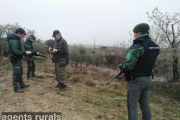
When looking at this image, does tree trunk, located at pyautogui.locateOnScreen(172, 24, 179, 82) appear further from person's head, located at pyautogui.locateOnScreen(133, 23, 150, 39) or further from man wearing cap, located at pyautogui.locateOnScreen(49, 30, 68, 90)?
man wearing cap, located at pyautogui.locateOnScreen(49, 30, 68, 90)

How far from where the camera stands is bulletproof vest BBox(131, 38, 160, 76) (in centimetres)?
218

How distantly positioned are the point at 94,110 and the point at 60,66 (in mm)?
1940

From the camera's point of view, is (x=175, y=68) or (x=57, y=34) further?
(x=175, y=68)

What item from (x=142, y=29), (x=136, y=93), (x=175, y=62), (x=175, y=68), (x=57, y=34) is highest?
(x=57, y=34)

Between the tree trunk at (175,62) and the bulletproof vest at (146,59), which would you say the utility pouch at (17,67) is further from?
the tree trunk at (175,62)

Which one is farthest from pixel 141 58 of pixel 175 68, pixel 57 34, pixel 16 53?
pixel 175 68

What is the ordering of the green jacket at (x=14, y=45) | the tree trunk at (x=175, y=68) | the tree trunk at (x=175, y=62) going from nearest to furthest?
the green jacket at (x=14, y=45), the tree trunk at (x=175, y=62), the tree trunk at (x=175, y=68)

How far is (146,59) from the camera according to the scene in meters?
2.20

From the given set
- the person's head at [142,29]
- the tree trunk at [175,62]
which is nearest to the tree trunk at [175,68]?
the tree trunk at [175,62]

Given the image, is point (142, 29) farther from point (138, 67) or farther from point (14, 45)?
point (14, 45)

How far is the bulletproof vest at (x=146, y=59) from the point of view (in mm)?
2177

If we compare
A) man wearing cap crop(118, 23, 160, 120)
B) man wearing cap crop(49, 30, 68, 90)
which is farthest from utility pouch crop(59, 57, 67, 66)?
man wearing cap crop(118, 23, 160, 120)

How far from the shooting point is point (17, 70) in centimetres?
379

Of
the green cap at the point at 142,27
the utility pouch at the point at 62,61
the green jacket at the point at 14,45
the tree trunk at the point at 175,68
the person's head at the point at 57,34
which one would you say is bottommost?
the tree trunk at the point at 175,68
